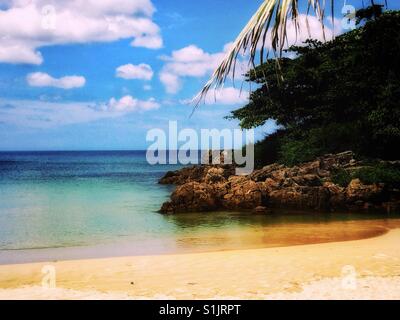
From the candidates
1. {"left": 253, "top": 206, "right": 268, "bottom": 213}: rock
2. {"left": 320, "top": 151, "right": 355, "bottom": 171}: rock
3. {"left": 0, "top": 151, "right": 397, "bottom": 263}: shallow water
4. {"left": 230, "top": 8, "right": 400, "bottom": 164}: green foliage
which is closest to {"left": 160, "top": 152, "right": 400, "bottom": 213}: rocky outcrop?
{"left": 253, "top": 206, "right": 268, "bottom": 213}: rock

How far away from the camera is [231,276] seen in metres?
7.93

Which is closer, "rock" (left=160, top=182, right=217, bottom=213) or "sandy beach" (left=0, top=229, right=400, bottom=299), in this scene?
"sandy beach" (left=0, top=229, right=400, bottom=299)

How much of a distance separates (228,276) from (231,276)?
55 mm

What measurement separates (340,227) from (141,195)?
1736 centimetres

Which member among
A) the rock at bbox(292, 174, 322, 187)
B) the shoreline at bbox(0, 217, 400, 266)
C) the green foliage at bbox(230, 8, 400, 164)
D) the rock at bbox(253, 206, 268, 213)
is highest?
the green foliage at bbox(230, 8, 400, 164)

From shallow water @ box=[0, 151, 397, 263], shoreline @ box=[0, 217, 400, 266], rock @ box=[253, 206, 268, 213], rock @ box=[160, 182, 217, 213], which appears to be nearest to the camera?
shoreline @ box=[0, 217, 400, 266]

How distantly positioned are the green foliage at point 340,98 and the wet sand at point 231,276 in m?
9.07

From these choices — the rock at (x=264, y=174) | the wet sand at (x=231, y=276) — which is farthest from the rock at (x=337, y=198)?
the wet sand at (x=231, y=276)

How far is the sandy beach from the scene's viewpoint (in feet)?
21.9

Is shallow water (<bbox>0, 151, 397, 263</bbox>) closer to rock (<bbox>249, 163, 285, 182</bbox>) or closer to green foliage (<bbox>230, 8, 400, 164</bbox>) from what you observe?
rock (<bbox>249, 163, 285, 182</bbox>)

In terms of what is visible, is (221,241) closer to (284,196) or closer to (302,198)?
(284,196)

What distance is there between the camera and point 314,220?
A: 56.3 ft

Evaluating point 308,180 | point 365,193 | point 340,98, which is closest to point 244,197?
point 308,180
